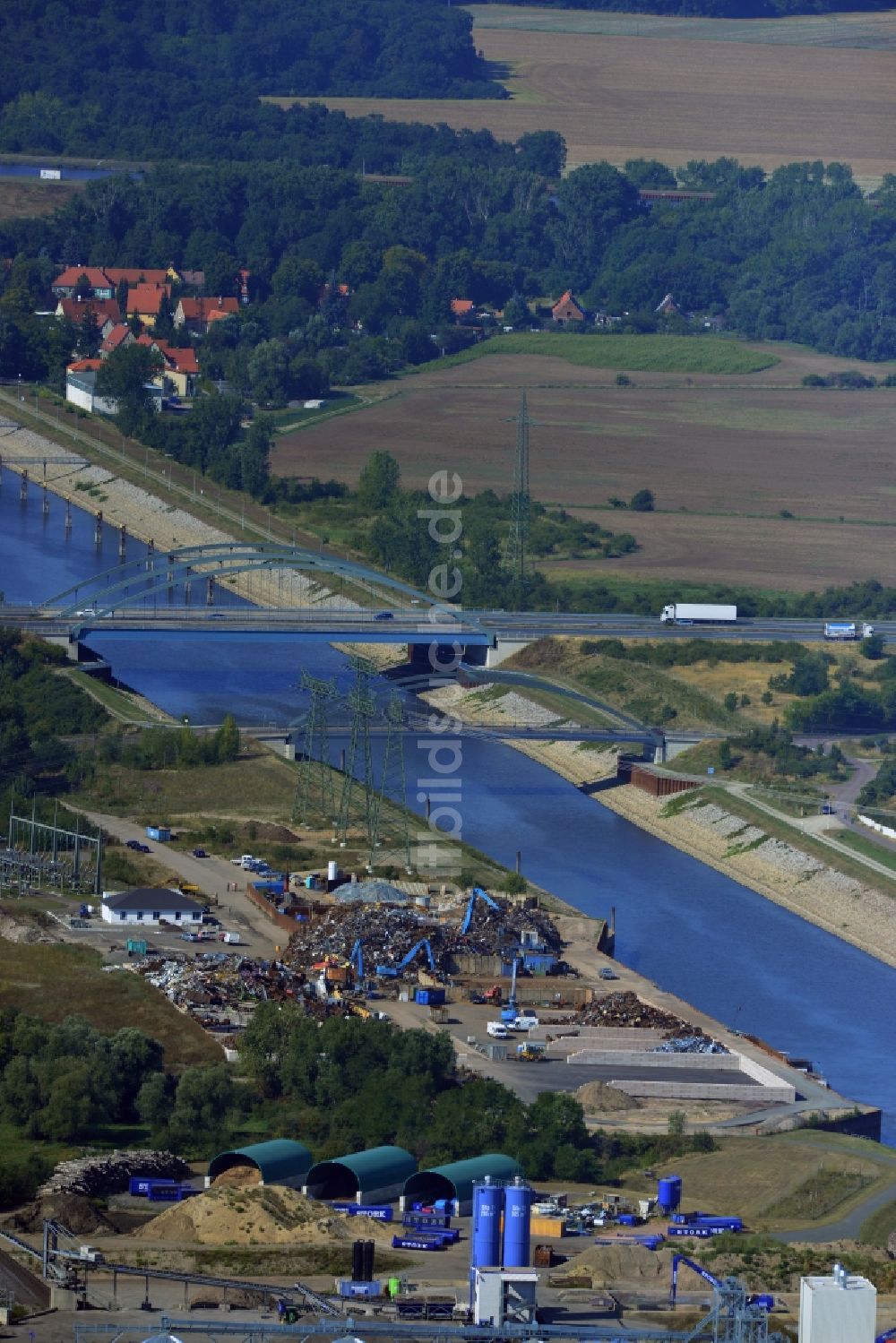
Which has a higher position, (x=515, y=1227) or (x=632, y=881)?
(x=515, y=1227)

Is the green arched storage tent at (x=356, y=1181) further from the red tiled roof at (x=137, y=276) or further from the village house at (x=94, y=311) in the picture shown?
the red tiled roof at (x=137, y=276)

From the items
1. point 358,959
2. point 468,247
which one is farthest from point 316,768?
point 468,247

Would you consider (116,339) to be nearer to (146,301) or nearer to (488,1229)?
(146,301)

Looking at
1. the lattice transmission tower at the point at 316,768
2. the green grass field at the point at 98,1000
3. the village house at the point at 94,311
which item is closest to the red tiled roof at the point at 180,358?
the village house at the point at 94,311

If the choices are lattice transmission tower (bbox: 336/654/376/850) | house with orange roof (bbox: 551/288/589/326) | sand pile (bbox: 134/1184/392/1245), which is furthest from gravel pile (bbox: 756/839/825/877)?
house with orange roof (bbox: 551/288/589/326)

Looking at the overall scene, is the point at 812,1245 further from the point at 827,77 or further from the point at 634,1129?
the point at 827,77
